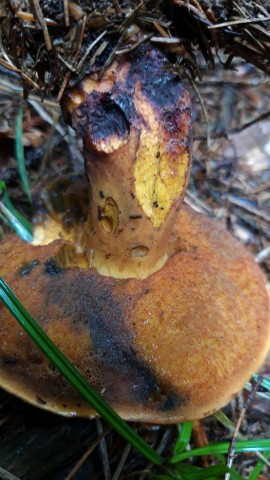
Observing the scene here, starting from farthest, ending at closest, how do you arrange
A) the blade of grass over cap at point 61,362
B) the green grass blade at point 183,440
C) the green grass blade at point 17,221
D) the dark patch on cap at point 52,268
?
the green grass blade at point 17,221, the green grass blade at point 183,440, the dark patch on cap at point 52,268, the blade of grass over cap at point 61,362

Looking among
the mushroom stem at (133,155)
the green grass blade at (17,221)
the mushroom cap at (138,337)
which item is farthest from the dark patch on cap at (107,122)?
the green grass blade at (17,221)

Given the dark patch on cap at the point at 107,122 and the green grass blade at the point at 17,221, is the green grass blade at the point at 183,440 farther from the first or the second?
the dark patch on cap at the point at 107,122

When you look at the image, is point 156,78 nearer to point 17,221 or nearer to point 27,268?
point 27,268

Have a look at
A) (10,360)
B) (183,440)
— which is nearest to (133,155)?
(10,360)

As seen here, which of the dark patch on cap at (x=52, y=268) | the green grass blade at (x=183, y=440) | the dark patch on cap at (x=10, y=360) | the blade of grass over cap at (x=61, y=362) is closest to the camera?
the blade of grass over cap at (x=61, y=362)

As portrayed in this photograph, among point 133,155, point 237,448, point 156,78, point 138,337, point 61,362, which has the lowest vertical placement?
point 237,448

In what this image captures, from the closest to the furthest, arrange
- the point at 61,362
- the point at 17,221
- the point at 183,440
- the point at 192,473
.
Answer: the point at 61,362
the point at 192,473
the point at 183,440
the point at 17,221

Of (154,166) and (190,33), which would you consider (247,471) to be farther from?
(190,33)
